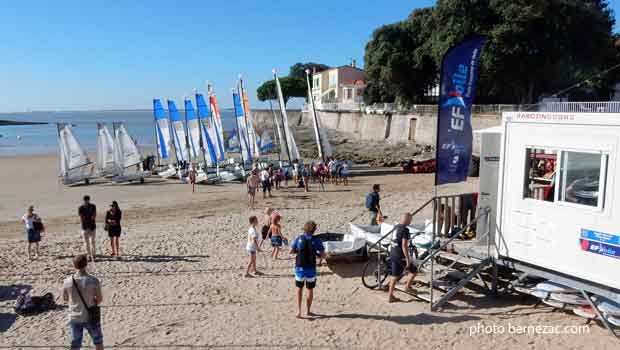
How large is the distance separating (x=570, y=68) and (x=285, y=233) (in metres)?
36.1

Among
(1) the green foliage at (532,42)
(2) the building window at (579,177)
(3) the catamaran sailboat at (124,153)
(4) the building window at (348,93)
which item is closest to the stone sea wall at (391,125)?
(1) the green foliage at (532,42)

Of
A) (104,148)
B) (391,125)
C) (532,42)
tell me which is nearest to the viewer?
(104,148)

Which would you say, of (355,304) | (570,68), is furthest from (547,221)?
(570,68)

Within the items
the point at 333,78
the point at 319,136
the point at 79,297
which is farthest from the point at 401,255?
the point at 333,78

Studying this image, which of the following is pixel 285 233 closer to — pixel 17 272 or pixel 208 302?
pixel 208 302

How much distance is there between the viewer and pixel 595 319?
23.5ft

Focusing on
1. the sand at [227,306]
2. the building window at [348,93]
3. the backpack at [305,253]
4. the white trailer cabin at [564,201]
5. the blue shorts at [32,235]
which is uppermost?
the building window at [348,93]

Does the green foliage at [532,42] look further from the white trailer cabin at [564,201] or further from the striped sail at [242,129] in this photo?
the white trailer cabin at [564,201]

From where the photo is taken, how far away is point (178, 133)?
1347 inches

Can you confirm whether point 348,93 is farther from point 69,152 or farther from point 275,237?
point 275,237

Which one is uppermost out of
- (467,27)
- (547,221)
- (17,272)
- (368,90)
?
(467,27)

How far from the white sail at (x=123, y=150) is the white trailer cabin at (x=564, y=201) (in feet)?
91.1

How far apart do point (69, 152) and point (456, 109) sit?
27.5 meters

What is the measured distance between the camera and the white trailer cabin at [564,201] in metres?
6.47
